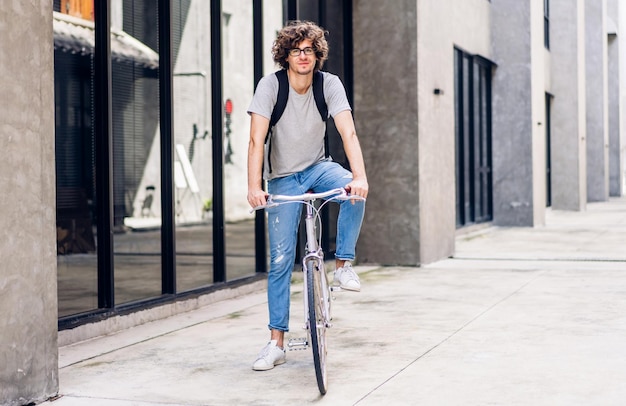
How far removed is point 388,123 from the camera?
1151 centimetres

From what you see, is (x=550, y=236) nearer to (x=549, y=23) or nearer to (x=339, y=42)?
(x=339, y=42)

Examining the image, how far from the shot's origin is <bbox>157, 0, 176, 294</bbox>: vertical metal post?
7.82m

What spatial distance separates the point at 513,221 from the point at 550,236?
330 centimetres

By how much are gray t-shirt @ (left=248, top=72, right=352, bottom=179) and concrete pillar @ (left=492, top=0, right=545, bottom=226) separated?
1494 centimetres

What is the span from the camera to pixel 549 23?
1057 inches

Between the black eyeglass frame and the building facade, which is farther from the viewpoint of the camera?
the black eyeglass frame

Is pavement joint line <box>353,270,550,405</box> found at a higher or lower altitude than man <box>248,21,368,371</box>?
lower

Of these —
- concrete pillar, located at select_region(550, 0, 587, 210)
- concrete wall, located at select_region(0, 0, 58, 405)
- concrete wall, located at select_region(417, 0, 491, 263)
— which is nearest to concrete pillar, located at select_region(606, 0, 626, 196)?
concrete pillar, located at select_region(550, 0, 587, 210)

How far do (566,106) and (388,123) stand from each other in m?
16.8

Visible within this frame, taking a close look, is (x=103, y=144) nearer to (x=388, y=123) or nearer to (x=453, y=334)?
(x=453, y=334)

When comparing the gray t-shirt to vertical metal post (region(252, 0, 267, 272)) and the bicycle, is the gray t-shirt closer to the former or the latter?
the bicycle

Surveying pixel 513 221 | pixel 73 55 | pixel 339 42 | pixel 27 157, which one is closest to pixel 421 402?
pixel 27 157

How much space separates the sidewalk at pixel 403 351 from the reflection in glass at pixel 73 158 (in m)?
2.18

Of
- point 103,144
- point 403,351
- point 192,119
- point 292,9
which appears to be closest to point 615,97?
point 292,9
